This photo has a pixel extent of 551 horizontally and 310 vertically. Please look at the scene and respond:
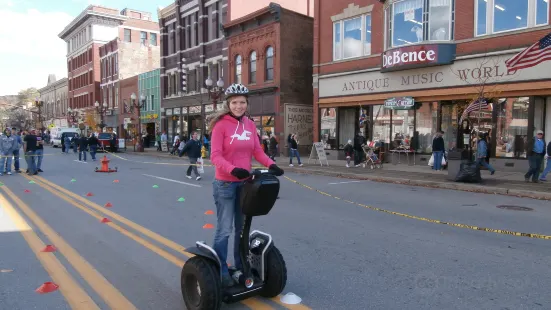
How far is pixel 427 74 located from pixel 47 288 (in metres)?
17.4

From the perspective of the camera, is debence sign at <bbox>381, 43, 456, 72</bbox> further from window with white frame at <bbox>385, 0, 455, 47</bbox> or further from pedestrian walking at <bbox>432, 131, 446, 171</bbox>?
pedestrian walking at <bbox>432, 131, 446, 171</bbox>

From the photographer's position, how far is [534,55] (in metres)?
11.8

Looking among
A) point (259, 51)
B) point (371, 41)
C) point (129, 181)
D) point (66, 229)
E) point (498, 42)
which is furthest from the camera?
point (259, 51)

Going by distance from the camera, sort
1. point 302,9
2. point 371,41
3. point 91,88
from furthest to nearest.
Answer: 1. point 91,88
2. point 302,9
3. point 371,41

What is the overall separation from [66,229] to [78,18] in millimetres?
64078

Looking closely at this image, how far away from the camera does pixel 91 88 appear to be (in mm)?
57781

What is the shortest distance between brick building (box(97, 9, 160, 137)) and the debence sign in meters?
33.8

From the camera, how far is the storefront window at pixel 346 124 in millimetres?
22312

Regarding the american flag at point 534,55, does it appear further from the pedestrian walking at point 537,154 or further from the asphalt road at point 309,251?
the asphalt road at point 309,251

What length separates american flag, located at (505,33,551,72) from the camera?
11.4 m

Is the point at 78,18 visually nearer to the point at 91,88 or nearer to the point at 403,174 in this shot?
the point at 91,88

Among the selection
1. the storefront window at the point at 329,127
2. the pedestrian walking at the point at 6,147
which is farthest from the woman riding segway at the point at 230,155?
the storefront window at the point at 329,127

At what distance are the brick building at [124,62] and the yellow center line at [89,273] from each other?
40.8 meters

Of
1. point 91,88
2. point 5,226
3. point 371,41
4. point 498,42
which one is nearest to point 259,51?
point 371,41
